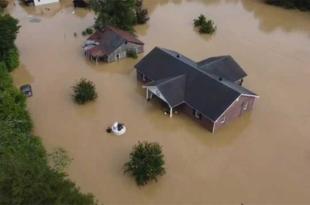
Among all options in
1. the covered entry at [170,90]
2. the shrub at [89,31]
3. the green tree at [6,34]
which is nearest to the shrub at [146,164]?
the covered entry at [170,90]

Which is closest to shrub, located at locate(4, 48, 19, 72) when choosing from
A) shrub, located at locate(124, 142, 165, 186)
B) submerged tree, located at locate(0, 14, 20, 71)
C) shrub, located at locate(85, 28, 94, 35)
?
submerged tree, located at locate(0, 14, 20, 71)

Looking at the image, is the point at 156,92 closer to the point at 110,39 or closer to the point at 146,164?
the point at 146,164

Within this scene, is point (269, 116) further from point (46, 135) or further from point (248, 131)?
point (46, 135)

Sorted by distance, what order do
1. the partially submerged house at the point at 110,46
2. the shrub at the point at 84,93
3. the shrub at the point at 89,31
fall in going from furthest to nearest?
the shrub at the point at 89,31 → the partially submerged house at the point at 110,46 → the shrub at the point at 84,93

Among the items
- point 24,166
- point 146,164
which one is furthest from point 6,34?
point 24,166

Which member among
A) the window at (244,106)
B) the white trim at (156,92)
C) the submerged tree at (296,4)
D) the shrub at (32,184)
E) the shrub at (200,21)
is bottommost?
the window at (244,106)

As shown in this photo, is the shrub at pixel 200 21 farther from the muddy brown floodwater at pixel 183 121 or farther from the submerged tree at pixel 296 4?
the submerged tree at pixel 296 4
